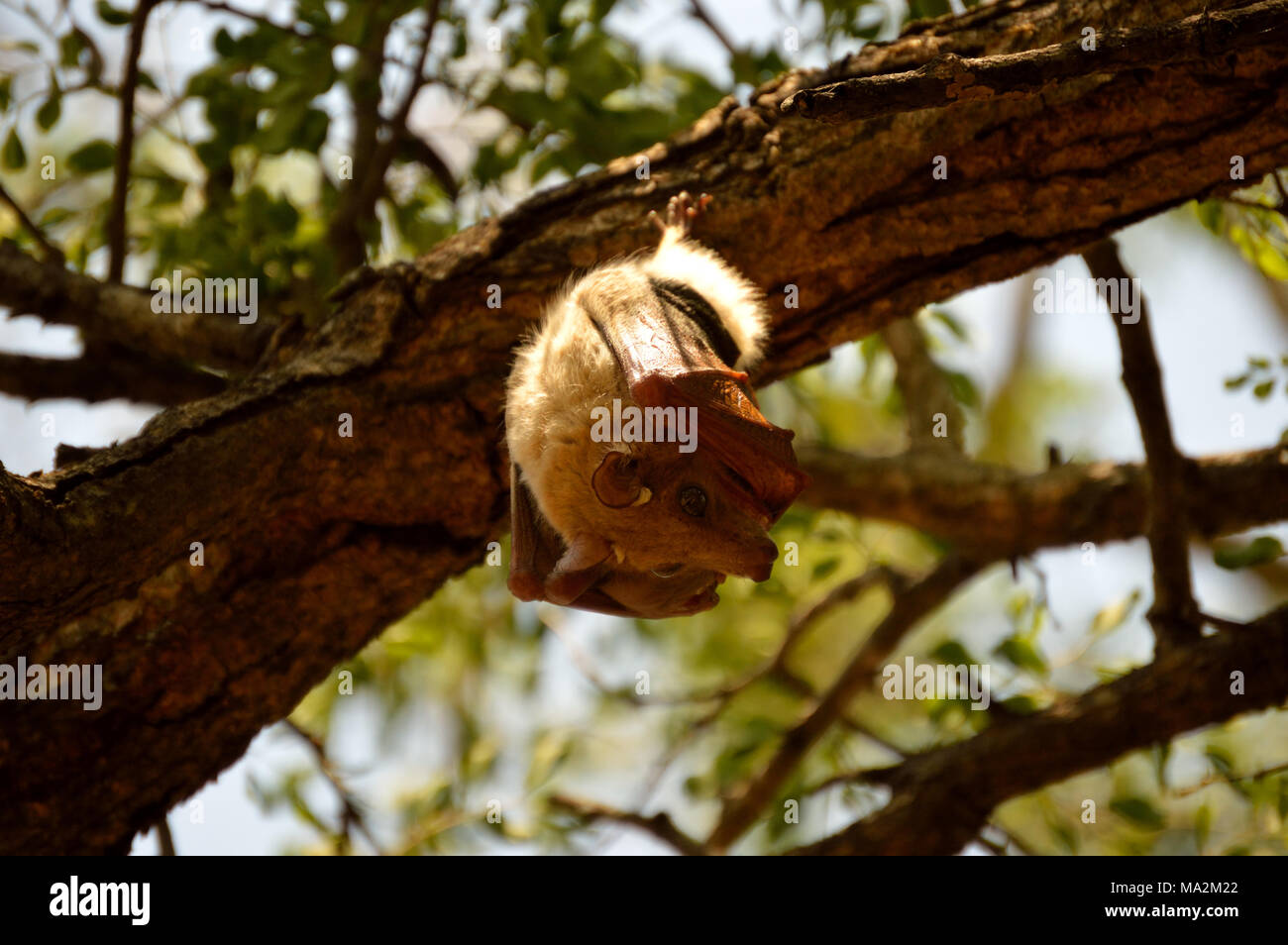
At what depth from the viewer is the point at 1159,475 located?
4.66 metres

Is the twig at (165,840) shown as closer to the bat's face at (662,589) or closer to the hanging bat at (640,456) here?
the hanging bat at (640,456)

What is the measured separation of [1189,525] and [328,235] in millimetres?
4234

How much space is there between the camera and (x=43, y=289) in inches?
196

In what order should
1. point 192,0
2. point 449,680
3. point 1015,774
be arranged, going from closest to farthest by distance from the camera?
1. point 1015,774
2. point 192,0
3. point 449,680

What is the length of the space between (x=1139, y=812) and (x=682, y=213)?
3.32m

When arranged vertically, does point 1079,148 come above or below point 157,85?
below

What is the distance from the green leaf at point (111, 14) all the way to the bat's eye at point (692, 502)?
378 cm

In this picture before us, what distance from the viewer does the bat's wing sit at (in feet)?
8.59

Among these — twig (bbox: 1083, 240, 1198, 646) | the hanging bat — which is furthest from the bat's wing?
twig (bbox: 1083, 240, 1198, 646)

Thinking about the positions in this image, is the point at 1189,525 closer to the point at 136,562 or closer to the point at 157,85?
the point at 136,562

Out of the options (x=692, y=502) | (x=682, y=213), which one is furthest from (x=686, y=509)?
(x=682, y=213)

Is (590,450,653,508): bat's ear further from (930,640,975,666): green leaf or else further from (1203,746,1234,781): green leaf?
(1203,746,1234,781): green leaf

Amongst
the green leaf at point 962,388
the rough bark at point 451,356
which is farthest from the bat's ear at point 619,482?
the green leaf at point 962,388
